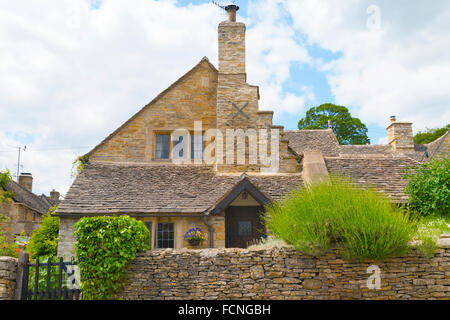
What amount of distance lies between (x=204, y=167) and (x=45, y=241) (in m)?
6.22

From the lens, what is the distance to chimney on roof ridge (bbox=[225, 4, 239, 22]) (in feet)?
49.6

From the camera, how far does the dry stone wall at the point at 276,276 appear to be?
7191mm

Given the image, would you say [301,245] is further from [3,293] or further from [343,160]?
[343,160]

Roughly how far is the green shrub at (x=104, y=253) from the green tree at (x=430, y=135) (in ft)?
140

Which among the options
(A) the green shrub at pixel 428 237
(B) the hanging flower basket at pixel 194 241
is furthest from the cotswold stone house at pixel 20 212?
(A) the green shrub at pixel 428 237

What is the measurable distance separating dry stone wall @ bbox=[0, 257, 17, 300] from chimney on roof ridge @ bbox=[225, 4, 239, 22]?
39.1 feet

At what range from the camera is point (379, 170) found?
12.8 meters

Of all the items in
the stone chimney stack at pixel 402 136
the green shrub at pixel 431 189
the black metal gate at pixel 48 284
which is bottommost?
the black metal gate at pixel 48 284

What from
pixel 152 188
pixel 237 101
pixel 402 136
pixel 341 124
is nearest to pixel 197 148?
pixel 237 101

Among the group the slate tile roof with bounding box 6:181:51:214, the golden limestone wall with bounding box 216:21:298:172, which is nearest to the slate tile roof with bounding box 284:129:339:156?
the golden limestone wall with bounding box 216:21:298:172

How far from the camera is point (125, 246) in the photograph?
24.9 feet

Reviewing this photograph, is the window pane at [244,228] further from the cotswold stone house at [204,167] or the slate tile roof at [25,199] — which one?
the slate tile roof at [25,199]

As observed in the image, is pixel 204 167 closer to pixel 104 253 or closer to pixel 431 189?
pixel 104 253
